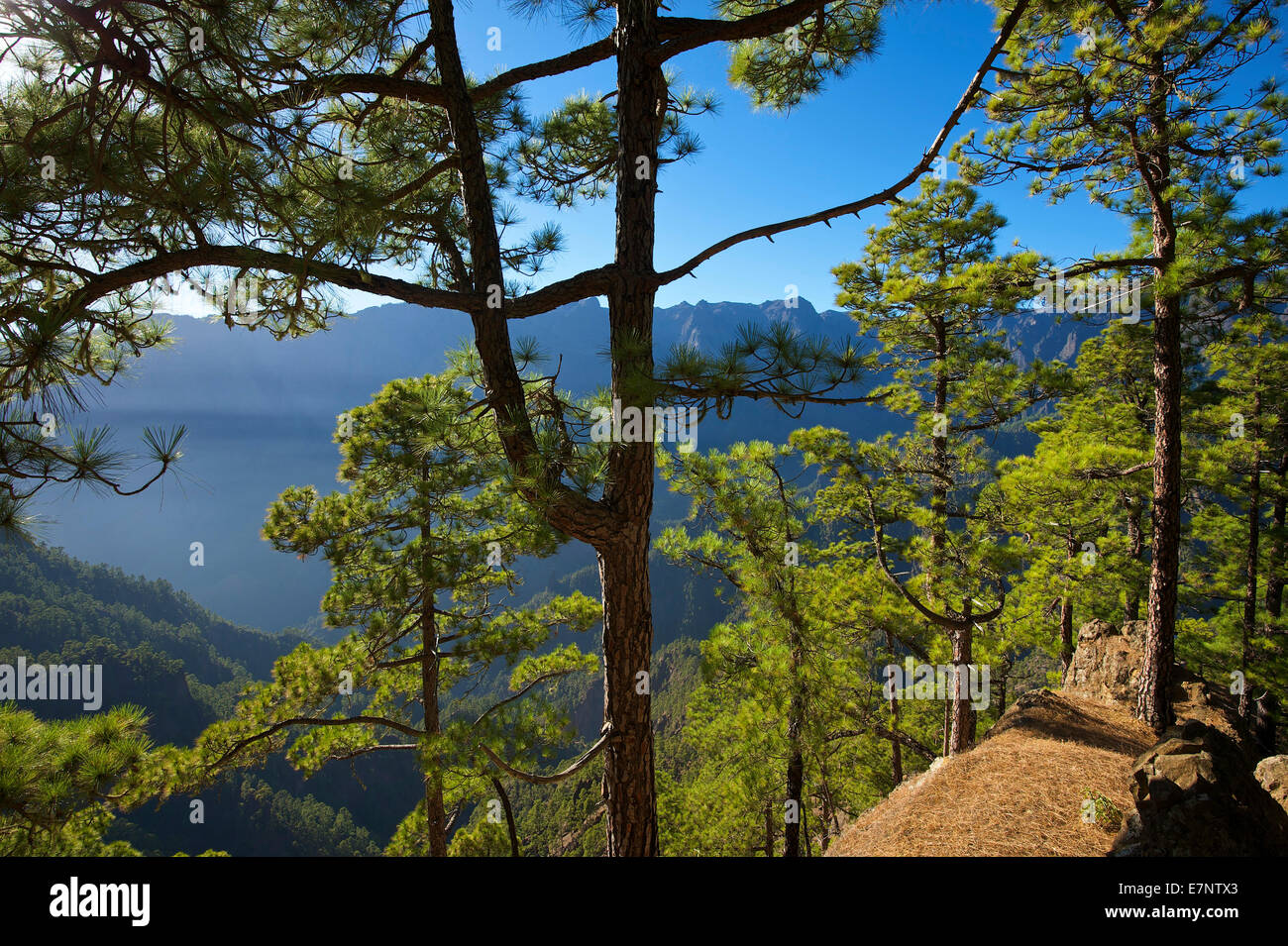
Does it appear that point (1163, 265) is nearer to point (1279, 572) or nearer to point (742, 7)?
point (742, 7)

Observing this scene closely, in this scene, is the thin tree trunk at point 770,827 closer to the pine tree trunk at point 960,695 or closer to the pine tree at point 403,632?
the pine tree trunk at point 960,695

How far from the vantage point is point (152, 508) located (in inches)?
6491

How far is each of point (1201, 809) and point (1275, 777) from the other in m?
3.03

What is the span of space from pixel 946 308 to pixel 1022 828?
17.6 ft

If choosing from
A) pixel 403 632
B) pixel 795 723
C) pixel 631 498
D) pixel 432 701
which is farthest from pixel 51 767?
pixel 795 723

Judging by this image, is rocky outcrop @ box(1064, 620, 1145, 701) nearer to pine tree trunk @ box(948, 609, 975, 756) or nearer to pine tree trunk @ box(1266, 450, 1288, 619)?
pine tree trunk @ box(948, 609, 975, 756)

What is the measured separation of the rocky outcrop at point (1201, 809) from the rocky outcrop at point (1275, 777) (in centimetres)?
155

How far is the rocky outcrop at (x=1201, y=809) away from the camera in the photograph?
11.1ft

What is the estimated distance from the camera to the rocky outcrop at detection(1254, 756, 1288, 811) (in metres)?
4.88

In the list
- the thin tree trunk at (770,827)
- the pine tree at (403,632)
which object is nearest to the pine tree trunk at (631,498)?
the pine tree at (403,632)

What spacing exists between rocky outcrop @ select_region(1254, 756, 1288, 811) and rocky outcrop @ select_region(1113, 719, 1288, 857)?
60.8 inches

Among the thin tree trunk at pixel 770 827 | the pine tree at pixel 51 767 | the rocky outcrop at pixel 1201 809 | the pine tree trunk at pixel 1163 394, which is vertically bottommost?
the thin tree trunk at pixel 770 827

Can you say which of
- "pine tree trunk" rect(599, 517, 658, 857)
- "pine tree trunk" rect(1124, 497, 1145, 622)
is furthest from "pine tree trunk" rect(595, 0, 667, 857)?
"pine tree trunk" rect(1124, 497, 1145, 622)

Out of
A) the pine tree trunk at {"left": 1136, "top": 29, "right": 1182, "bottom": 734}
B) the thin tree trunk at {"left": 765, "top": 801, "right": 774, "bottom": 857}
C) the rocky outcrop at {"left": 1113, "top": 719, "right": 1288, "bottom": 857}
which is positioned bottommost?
the thin tree trunk at {"left": 765, "top": 801, "right": 774, "bottom": 857}
